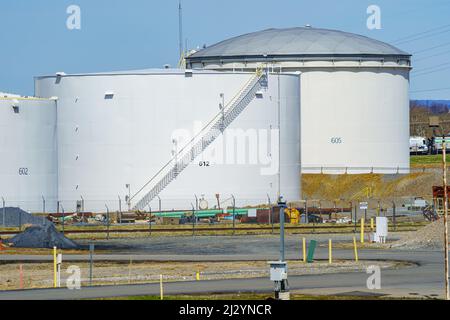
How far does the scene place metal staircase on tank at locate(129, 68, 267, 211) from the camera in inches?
3300

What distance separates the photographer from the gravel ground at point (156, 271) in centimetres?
4472

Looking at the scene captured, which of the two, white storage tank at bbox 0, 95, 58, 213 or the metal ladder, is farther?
white storage tank at bbox 0, 95, 58, 213

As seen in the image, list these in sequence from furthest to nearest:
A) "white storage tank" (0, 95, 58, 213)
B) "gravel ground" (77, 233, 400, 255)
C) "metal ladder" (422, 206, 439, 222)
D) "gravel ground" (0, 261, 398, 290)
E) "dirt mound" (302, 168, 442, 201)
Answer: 1. "dirt mound" (302, 168, 442, 201)
2. "white storage tank" (0, 95, 58, 213)
3. "metal ladder" (422, 206, 439, 222)
4. "gravel ground" (77, 233, 400, 255)
5. "gravel ground" (0, 261, 398, 290)

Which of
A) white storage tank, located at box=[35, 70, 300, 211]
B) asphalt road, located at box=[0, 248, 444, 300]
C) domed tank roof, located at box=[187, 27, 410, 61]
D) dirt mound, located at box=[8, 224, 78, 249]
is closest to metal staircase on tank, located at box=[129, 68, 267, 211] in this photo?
white storage tank, located at box=[35, 70, 300, 211]

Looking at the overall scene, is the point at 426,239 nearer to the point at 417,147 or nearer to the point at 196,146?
the point at 196,146

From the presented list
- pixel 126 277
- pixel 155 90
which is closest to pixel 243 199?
pixel 155 90

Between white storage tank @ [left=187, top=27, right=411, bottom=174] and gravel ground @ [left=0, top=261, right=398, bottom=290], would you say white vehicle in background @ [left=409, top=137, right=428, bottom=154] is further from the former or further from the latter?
gravel ground @ [left=0, top=261, right=398, bottom=290]

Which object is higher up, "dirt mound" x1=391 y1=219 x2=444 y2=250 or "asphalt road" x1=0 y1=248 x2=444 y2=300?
"dirt mound" x1=391 y1=219 x2=444 y2=250

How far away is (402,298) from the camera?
36.7 m

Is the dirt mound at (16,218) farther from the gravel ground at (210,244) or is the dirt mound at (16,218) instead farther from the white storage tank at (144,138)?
the gravel ground at (210,244)

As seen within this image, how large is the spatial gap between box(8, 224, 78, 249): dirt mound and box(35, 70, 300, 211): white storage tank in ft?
66.7

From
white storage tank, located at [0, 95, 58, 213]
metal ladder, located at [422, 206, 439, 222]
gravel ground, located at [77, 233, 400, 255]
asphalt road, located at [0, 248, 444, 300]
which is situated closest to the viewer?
asphalt road, located at [0, 248, 444, 300]

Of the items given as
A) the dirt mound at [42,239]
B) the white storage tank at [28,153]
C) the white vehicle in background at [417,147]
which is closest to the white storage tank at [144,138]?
the white storage tank at [28,153]

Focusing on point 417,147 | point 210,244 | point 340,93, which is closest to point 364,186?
point 340,93
